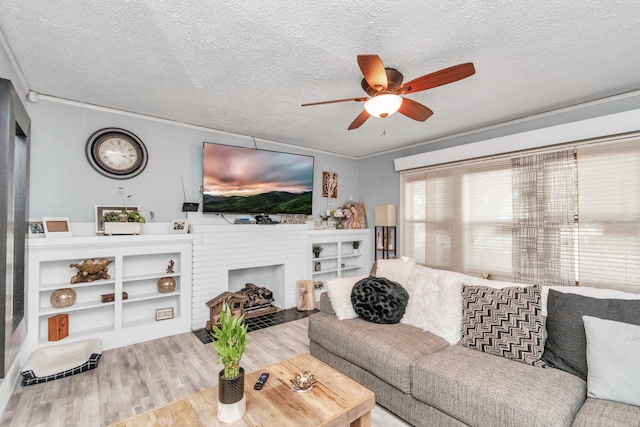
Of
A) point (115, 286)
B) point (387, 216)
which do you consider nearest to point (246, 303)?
point (115, 286)

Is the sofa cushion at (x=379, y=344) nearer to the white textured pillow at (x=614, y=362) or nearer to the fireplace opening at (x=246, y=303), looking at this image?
the white textured pillow at (x=614, y=362)

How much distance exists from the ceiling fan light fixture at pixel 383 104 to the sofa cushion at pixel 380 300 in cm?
137

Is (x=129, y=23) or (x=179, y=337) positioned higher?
(x=129, y=23)

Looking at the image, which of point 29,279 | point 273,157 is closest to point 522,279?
point 273,157

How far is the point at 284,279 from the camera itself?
408 cm

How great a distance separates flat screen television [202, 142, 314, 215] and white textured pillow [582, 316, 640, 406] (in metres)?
3.34

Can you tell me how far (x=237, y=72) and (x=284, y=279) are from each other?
2713mm

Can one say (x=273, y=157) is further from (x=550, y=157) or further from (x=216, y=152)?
(x=550, y=157)

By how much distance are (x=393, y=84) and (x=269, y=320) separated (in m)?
2.97

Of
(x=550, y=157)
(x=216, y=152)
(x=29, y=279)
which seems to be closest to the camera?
(x=29, y=279)

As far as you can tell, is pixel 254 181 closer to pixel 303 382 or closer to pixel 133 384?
pixel 133 384

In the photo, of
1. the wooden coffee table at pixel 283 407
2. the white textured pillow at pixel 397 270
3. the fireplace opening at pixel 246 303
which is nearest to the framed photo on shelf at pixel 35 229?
the fireplace opening at pixel 246 303

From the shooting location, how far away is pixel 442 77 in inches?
71.6

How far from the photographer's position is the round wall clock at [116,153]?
295cm
